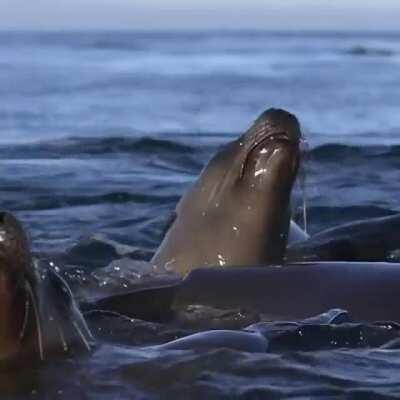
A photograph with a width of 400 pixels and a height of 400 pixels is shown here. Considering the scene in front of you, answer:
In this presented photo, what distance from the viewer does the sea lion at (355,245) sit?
684 centimetres

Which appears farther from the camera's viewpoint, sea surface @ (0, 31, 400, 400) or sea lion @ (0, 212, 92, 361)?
sea surface @ (0, 31, 400, 400)

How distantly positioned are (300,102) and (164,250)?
12.4m

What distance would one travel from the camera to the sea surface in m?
4.73

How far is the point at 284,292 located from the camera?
5777 millimetres

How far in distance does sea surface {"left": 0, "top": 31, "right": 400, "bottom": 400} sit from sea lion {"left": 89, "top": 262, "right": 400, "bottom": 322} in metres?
0.39

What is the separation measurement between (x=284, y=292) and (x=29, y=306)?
1591mm

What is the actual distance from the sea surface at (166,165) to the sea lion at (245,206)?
3.33 ft

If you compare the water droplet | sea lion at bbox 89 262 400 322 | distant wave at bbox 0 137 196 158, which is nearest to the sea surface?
distant wave at bbox 0 137 196 158

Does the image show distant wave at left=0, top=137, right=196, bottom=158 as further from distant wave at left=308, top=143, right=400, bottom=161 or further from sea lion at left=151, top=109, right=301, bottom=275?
sea lion at left=151, top=109, right=301, bottom=275

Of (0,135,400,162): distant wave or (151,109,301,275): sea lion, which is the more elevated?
(151,109,301,275): sea lion

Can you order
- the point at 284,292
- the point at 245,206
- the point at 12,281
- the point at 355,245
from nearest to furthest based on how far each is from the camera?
1. the point at 12,281
2. the point at 284,292
3. the point at 245,206
4. the point at 355,245

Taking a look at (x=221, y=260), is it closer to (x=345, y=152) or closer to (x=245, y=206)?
(x=245, y=206)

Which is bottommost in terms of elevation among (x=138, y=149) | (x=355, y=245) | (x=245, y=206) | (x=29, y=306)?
(x=138, y=149)

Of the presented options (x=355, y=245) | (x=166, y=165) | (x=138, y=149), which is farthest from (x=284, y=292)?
(x=138, y=149)
